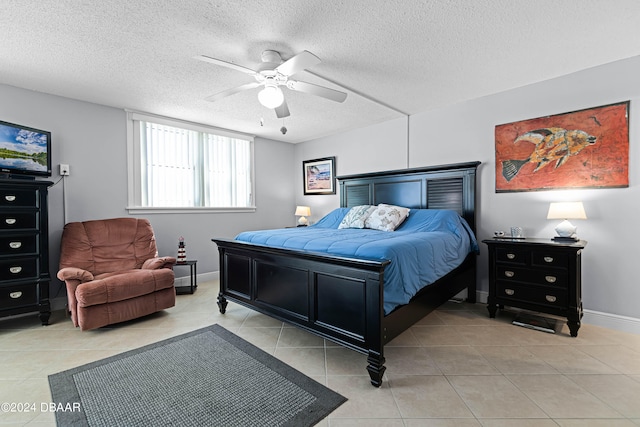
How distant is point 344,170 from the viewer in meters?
5.10

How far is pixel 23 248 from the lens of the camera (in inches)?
109

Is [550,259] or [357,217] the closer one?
[550,259]

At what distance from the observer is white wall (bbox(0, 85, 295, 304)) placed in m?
3.26

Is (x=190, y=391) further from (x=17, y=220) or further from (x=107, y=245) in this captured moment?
(x=17, y=220)

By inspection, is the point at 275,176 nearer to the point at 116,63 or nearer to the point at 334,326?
the point at 116,63

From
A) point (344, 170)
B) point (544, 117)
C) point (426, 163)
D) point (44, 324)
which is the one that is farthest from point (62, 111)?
point (544, 117)

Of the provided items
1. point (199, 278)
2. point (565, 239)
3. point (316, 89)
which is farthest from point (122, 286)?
point (565, 239)

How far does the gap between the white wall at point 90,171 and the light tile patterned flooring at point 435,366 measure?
1259 mm

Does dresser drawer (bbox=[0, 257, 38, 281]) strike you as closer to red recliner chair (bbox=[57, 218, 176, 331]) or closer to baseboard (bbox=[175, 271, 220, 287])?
red recliner chair (bbox=[57, 218, 176, 331])

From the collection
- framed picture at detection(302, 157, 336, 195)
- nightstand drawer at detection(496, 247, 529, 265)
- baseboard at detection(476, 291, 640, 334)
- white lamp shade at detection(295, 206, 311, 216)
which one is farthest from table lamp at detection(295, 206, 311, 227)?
baseboard at detection(476, 291, 640, 334)

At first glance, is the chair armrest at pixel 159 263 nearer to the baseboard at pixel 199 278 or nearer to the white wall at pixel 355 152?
the baseboard at pixel 199 278

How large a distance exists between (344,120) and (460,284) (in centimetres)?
278

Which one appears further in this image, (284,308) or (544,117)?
(544,117)

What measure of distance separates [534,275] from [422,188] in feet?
5.46
